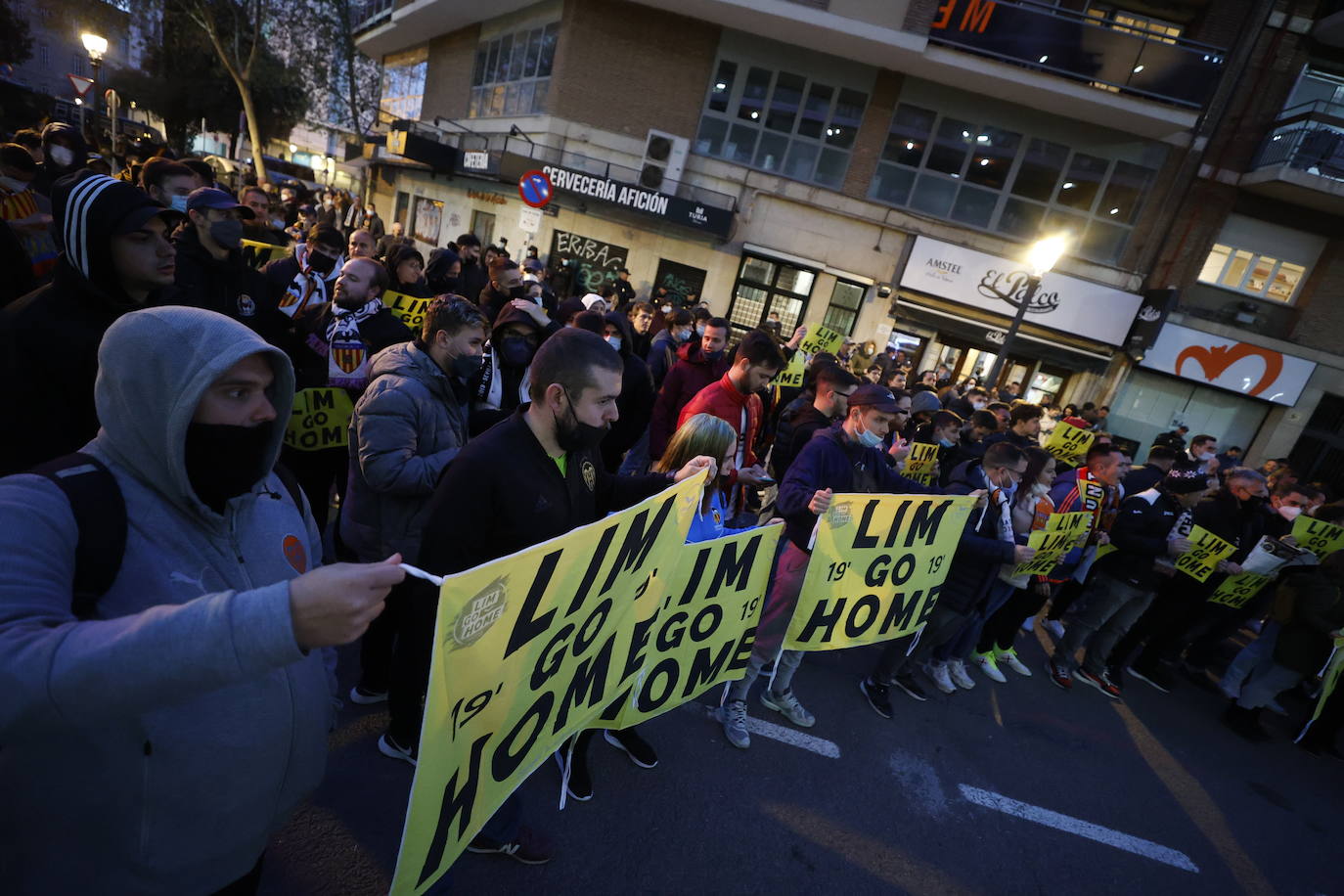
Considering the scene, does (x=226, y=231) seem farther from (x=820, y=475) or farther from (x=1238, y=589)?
(x=1238, y=589)

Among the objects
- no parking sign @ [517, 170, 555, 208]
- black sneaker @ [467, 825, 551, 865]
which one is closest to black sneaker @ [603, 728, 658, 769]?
black sneaker @ [467, 825, 551, 865]

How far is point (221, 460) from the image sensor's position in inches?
52.5

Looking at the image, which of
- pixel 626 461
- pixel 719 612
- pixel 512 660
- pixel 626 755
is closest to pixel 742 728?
pixel 626 755

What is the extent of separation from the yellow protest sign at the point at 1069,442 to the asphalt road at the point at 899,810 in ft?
10.3

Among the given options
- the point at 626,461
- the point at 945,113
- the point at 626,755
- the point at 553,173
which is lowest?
the point at 626,755

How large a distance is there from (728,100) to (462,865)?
18.3m

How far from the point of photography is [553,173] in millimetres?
15977

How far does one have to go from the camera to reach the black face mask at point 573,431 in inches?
86.2

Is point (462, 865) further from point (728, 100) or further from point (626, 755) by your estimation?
point (728, 100)

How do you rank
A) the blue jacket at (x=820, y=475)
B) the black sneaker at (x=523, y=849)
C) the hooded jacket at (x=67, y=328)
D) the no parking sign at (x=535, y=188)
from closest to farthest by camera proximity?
1. the hooded jacket at (x=67, y=328)
2. the black sneaker at (x=523, y=849)
3. the blue jacket at (x=820, y=475)
4. the no parking sign at (x=535, y=188)

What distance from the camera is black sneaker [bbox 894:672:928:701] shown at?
4.70 metres

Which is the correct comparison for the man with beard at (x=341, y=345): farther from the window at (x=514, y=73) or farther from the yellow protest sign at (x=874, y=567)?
the window at (x=514, y=73)

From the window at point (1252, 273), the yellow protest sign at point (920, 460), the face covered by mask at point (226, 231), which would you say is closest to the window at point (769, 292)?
the window at point (1252, 273)

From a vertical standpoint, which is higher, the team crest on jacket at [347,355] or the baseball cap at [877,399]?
the baseball cap at [877,399]
